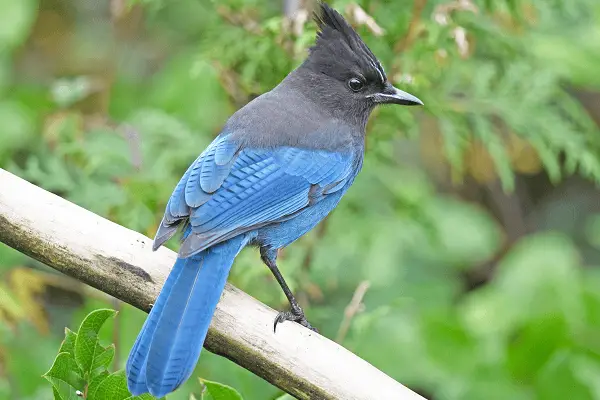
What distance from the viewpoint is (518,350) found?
159 inches

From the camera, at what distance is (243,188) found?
111 inches

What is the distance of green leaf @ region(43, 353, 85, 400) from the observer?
222cm

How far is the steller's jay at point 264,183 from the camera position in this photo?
7.68 feet

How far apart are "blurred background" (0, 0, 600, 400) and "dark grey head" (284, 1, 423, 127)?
66mm

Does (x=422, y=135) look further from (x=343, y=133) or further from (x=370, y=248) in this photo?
(x=343, y=133)

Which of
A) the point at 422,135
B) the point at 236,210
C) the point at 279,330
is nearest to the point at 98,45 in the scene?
the point at 422,135

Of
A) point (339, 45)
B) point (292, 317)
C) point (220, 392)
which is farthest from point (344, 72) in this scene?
point (220, 392)

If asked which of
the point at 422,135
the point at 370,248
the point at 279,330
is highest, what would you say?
the point at 279,330

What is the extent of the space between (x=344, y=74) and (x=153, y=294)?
109cm

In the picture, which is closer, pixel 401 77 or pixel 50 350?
pixel 401 77

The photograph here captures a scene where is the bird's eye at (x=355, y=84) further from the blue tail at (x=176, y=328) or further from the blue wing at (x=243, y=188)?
the blue tail at (x=176, y=328)

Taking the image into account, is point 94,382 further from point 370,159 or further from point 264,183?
point 370,159

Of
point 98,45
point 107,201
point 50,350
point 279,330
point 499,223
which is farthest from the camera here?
point 499,223

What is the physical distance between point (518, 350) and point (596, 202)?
221 cm
